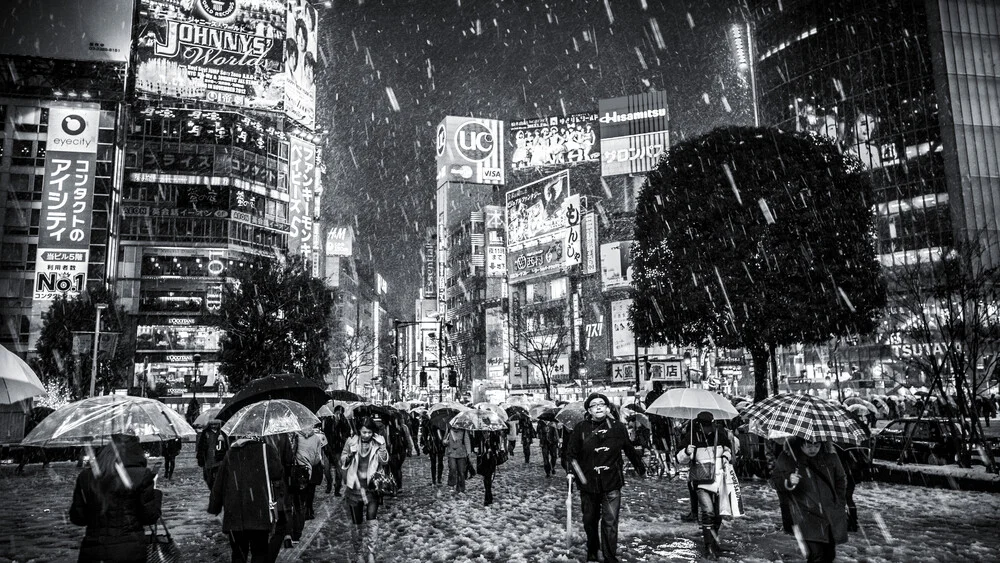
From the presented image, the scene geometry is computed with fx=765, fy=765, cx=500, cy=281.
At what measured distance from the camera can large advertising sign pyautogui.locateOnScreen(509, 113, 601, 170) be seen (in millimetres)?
84312

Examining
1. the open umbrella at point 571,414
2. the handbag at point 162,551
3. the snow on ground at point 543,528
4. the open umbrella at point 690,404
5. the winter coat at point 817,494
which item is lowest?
the snow on ground at point 543,528

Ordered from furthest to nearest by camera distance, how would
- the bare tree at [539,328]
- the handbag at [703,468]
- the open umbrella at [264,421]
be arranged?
the bare tree at [539,328], the handbag at [703,468], the open umbrella at [264,421]

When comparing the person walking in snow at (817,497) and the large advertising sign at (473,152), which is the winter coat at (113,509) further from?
the large advertising sign at (473,152)

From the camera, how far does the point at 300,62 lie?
72188 millimetres

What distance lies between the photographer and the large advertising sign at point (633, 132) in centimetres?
7862

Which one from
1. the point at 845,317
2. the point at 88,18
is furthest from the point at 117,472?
the point at 88,18

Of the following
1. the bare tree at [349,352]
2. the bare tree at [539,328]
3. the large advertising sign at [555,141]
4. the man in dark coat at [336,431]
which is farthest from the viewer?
the large advertising sign at [555,141]

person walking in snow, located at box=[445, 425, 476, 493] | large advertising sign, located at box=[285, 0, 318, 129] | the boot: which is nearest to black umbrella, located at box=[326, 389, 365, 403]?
person walking in snow, located at box=[445, 425, 476, 493]

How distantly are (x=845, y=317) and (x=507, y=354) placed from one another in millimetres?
67348

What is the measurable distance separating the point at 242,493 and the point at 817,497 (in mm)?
4617

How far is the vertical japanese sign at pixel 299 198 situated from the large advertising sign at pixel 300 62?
3.19m

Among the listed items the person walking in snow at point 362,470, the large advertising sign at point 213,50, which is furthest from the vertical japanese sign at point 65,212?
the person walking in snow at point 362,470

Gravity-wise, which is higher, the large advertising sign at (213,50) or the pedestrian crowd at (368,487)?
the large advertising sign at (213,50)

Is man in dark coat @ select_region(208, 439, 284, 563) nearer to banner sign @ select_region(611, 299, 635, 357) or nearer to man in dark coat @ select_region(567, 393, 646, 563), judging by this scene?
man in dark coat @ select_region(567, 393, 646, 563)
